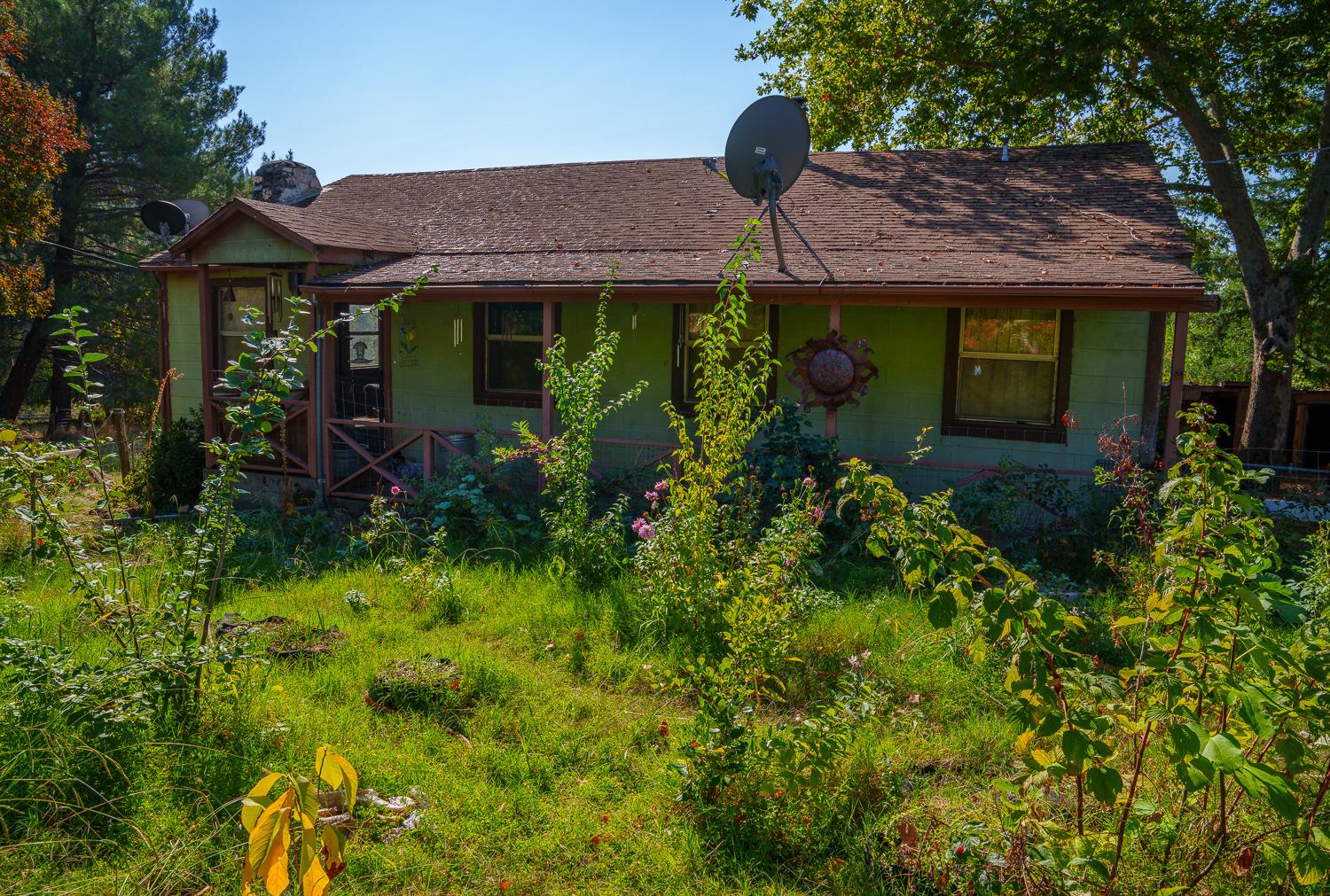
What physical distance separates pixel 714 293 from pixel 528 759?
601 cm

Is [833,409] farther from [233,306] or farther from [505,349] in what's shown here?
[233,306]

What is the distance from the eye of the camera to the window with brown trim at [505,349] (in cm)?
1177

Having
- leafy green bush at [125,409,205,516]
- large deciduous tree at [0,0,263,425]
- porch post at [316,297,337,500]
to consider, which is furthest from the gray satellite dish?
large deciduous tree at [0,0,263,425]

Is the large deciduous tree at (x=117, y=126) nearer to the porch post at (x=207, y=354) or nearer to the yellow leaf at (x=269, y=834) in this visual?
the porch post at (x=207, y=354)

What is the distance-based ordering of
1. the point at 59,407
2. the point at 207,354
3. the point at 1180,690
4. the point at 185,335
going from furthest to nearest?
the point at 59,407
the point at 185,335
the point at 207,354
the point at 1180,690

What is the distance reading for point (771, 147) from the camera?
9484 millimetres

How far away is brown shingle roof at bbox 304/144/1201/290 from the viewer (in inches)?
355

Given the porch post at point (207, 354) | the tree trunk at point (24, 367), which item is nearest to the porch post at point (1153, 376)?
the porch post at point (207, 354)

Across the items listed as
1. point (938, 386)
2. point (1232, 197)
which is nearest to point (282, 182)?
point (938, 386)

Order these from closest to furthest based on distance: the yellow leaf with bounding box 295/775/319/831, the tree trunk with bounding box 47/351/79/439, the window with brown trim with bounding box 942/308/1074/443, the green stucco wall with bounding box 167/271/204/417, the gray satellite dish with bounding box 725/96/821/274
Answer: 1. the yellow leaf with bounding box 295/775/319/831
2. the gray satellite dish with bounding box 725/96/821/274
3. the window with brown trim with bounding box 942/308/1074/443
4. the green stucco wall with bounding box 167/271/204/417
5. the tree trunk with bounding box 47/351/79/439

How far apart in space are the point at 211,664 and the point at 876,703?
3494 mm

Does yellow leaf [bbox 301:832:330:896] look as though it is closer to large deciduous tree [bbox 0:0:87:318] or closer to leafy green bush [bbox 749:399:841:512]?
leafy green bush [bbox 749:399:841:512]

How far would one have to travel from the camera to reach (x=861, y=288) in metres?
8.80

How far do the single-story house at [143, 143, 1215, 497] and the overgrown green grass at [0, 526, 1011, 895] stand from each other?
3917 millimetres
